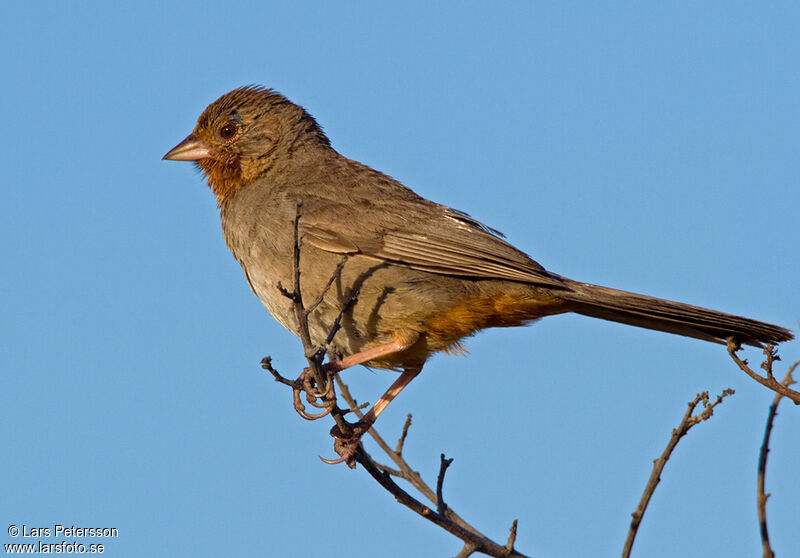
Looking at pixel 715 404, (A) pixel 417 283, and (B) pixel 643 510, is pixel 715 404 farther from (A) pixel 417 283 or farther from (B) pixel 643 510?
(A) pixel 417 283

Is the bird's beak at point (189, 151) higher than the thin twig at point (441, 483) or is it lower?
higher

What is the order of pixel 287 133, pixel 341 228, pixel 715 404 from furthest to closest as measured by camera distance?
pixel 287 133 < pixel 341 228 < pixel 715 404

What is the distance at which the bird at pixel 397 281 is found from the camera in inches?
205

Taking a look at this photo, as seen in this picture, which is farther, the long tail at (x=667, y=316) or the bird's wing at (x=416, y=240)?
the bird's wing at (x=416, y=240)

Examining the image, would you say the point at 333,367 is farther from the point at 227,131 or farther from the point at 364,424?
the point at 227,131

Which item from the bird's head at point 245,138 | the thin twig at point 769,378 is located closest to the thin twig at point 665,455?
the thin twig at point 769,378

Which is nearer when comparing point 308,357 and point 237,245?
point 308,357

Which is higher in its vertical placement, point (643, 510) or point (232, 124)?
point (232, 124)

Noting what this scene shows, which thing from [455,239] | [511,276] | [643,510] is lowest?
[643,510]

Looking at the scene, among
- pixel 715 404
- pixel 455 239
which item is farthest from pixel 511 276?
pixel 715 404

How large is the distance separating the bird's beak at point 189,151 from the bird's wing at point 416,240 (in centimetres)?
121

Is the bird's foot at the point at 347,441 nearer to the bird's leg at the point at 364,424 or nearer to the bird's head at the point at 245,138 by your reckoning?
the bird's leg at the point at 364,424

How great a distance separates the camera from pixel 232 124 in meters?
6.43

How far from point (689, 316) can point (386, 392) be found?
1.96 m
